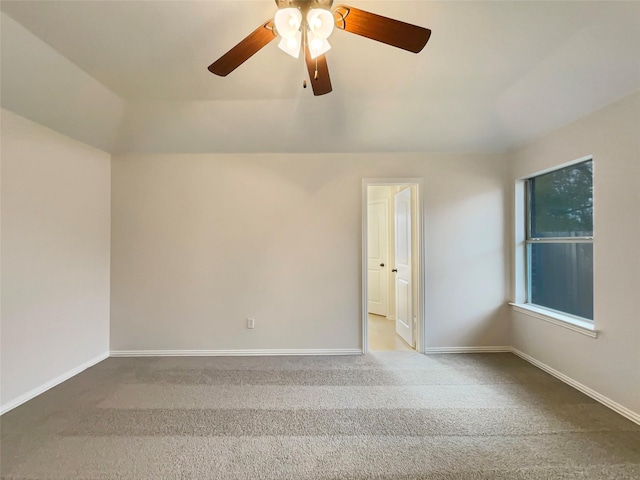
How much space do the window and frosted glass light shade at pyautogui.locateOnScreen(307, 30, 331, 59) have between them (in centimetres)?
258

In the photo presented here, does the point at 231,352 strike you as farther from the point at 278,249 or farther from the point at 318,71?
the point at 318,71

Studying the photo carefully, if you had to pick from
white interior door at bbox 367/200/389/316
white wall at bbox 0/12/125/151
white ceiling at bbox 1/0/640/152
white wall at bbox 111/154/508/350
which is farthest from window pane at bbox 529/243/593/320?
white wall at bbox 0/12/125/151

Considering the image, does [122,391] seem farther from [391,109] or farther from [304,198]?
[391,109]

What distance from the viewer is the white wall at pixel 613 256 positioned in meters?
1.99

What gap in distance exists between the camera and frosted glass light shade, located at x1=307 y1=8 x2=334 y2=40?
1262 mm

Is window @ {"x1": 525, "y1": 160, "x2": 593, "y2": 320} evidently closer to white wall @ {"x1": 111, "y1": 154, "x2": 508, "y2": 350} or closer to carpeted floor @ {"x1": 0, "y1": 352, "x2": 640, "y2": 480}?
white wall @ {"x1": 111, "y1": 154, "x2": 508, "y2": 350}

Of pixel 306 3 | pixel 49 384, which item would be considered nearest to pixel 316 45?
pixel 306 3

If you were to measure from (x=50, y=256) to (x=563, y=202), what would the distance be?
4907 millimetres

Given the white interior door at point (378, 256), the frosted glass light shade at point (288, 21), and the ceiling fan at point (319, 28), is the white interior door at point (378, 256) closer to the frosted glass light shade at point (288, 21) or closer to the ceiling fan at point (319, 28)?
the ceiling fan at point (319, 28)

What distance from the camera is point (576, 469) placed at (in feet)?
5.11

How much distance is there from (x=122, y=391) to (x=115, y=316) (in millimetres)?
1078

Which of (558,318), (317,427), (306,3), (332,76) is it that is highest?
(332,76)

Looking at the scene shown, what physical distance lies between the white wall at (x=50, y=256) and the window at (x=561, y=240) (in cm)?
480

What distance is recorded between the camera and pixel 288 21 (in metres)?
1.31
